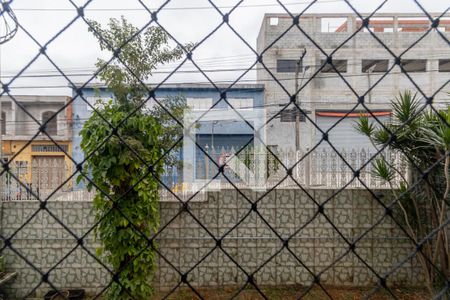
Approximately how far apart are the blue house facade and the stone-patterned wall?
0.62m

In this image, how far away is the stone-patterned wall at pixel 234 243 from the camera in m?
3.85

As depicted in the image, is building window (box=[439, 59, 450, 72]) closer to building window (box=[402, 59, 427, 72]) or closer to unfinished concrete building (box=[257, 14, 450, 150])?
unfinished concrete building (box=[257, 14, 450, 150])

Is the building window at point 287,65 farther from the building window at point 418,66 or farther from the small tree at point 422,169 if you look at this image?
the small tree at point 422,169

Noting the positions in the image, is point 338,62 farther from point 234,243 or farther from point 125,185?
point 125,185

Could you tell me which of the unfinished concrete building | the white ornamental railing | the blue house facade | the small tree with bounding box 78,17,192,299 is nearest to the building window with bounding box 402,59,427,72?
the unfinished concrete building

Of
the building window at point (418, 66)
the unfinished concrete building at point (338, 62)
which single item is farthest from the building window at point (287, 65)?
the building window at point (418, 66)

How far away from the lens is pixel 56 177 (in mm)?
3969

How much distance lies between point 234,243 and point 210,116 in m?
2.83

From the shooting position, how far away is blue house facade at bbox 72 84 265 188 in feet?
14.2

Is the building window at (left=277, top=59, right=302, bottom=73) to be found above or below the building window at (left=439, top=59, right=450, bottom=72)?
below

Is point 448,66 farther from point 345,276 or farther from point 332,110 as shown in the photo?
point 345,276

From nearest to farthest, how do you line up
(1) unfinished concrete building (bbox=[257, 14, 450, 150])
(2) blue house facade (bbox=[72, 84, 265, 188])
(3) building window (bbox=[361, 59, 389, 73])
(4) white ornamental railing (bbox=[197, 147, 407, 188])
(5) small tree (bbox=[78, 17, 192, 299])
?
1. (5) small tree (bbox=[78, 17, 192, 299])
2. (4) white ornamental railing (bbox=[197, 147, 407, 188])
3. (2) blue house facade (bbox=[72, 84, 265, 188])
4. (1) unfinished concrete building (bbox=[257, 14, 450, 150])
5. (3) building window (bbox=[361, 59, 389, 73])

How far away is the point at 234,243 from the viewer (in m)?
3.96

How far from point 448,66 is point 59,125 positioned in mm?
10994
